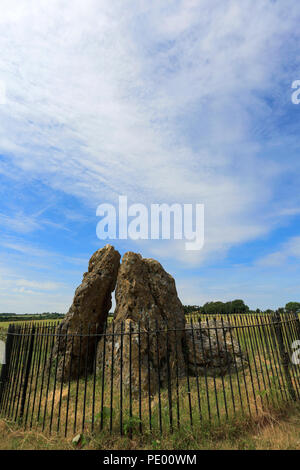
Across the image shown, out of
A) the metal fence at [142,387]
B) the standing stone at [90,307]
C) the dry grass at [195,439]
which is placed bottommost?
the dry grass at [195,439]

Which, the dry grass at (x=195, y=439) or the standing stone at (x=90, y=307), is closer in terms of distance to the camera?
the dry grass at (x=195, y=439)

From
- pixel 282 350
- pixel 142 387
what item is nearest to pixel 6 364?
pixel 142 387

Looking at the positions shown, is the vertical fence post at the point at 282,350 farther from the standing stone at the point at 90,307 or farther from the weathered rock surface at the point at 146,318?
the standing stone at the point at 90,307

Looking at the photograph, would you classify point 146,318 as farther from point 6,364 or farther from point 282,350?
point 6,364

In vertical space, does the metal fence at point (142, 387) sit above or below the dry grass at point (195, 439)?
above

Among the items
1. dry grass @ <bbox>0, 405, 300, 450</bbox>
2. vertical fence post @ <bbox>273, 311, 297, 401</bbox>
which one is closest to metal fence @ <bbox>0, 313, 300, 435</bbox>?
vertical fence post @ <bbox>273, 311, 297, 401</bbox>

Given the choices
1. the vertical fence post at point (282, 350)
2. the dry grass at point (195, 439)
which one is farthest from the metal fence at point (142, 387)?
the dry grass at point (195, 439)

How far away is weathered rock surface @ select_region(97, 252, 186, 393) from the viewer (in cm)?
878

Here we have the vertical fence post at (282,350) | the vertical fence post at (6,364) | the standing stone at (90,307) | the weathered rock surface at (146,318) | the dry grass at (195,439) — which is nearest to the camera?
the dry grass at (195,439)

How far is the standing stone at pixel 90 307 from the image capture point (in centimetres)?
1058

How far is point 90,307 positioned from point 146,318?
2718 mm

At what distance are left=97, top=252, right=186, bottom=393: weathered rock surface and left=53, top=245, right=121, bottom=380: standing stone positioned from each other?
0.82 m

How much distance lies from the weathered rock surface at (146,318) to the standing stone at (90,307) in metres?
0.82

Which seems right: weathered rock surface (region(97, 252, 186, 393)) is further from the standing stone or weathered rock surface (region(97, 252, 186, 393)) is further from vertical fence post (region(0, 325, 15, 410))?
vertical fence post (region(0, 325, 15, 410))
